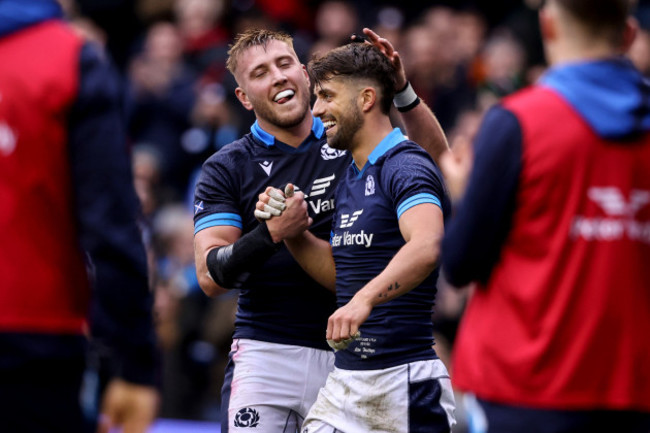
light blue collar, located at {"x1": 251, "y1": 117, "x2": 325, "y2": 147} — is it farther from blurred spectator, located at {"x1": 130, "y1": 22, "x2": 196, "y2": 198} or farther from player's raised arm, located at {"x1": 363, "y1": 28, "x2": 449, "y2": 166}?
→ blurred spectator, located at {"x1": 130, "y1": 22, "x2": 196, "y2": 198}

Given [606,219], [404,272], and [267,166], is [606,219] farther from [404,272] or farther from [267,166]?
[267,166]

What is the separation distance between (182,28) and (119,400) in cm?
676

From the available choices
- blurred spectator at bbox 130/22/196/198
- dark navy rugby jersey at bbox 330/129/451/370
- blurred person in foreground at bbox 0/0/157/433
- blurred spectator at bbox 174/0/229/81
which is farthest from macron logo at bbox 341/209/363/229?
blurred spectator at bbox 174/0/229/81

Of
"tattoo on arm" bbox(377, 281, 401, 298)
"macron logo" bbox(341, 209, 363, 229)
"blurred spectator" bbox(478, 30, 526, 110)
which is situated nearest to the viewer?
"tattoo on arm" bbox(377, 281, 401, 298)

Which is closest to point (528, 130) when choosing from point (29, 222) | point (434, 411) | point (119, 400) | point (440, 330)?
point (29, 222)

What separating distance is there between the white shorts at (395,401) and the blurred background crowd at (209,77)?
4778 millimetres

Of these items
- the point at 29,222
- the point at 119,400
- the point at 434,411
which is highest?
the point at 29,222

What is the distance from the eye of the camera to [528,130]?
321 cm

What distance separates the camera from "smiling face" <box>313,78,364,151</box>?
4975 millimetres

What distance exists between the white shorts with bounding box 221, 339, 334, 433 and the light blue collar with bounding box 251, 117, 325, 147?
104cm

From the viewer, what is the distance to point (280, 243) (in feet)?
16.5

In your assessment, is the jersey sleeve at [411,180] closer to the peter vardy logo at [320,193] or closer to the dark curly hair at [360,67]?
the dark curly hair at [360,67]

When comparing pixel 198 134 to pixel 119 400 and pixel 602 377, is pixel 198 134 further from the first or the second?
pixel 602 377

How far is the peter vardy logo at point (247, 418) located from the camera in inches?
202
